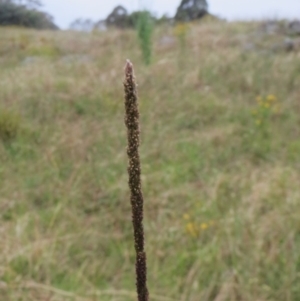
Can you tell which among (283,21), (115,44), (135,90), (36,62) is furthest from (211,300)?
(283,21)

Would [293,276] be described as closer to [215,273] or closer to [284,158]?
[215,273]

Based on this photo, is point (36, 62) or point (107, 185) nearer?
point (107, 185)

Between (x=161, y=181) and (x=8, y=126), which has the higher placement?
(x=8, y=126)

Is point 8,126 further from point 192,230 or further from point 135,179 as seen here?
point 135,179

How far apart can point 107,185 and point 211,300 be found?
938 millimetres

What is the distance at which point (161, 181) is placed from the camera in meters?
2.55

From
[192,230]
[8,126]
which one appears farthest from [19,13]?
[8,126]

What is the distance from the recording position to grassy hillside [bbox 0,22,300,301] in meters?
1.75

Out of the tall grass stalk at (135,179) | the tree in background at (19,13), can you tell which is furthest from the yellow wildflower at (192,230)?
the tall grass stalk at (135,179)

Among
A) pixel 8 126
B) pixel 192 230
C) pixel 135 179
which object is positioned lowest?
pixel 192 230

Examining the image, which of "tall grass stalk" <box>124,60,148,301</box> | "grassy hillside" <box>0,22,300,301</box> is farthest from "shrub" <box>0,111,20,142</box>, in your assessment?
"tall grass stalk" <box>124,60,148,301</box>

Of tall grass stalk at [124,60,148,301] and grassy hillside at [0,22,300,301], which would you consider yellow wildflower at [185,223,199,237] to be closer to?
grassy hillside at [0,22,300,301]

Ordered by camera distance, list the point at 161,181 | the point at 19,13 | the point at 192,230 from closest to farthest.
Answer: the point at 19,13 → the point at 192,230 → the point at 161,181

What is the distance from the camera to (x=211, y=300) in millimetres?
1695
